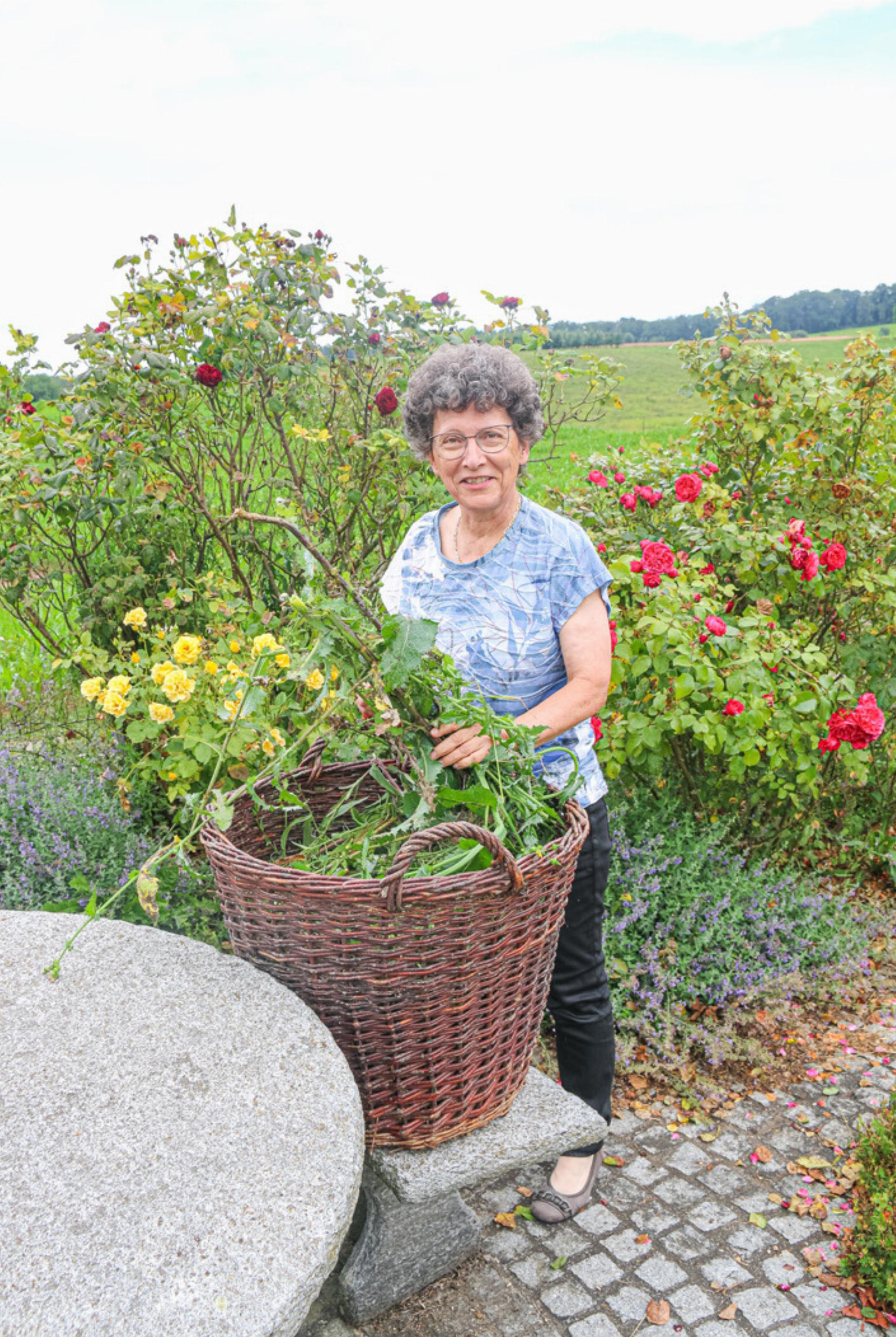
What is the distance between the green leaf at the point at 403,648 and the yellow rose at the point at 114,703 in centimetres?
54

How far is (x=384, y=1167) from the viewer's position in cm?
188

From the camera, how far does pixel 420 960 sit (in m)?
1.67

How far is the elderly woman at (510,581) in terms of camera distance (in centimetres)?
206

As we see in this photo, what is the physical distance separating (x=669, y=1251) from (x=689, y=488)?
2.17m

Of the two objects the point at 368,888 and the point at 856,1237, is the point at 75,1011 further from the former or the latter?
the point at 856,1237

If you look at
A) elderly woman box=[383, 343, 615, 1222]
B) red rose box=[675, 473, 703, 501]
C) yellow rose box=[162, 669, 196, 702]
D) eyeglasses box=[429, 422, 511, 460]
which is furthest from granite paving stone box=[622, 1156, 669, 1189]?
red rose box=[675, 473, 703, 501]

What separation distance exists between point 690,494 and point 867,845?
1.65 m

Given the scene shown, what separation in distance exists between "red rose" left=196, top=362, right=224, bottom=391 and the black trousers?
6.23 feet

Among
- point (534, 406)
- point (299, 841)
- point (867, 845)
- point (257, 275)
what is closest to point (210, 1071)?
point (299, 841)

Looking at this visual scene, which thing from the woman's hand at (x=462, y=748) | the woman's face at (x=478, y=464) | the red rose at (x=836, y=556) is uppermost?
the woman's face at (x=478, y=464)

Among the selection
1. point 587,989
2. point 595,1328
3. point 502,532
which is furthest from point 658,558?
point 595,1328

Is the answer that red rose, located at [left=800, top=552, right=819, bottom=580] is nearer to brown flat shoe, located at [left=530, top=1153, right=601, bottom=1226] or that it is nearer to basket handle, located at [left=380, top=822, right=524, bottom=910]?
brown flat shoe, located at [left=530, top=1153, right=601, bottom=1226]

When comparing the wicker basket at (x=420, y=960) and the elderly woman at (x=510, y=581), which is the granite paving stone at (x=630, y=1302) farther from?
the wicker basket at (x=420, y=960)

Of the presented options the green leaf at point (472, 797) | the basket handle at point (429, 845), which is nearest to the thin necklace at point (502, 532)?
the green leaf at point (472, 797)
